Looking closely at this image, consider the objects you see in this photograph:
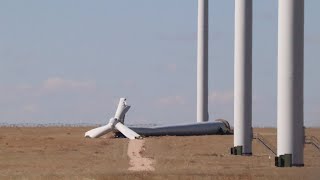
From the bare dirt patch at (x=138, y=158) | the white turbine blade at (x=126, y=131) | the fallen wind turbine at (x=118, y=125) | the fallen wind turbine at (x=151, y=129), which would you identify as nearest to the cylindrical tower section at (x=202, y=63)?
the fallen wind turbine at (x=151, y=129)

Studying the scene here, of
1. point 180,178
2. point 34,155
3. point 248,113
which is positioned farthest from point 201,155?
point 180,178

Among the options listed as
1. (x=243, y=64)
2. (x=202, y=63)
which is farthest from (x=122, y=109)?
(x=243, y=64)

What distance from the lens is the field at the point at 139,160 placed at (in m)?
45.4

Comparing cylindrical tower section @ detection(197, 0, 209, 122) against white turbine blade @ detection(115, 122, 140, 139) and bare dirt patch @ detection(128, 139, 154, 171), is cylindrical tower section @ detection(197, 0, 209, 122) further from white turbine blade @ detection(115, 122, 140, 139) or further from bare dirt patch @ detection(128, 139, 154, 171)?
bare dirt patch @ detection(128, 139, 154, 171)

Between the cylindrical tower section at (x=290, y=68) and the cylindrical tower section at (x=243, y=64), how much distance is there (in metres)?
14.8

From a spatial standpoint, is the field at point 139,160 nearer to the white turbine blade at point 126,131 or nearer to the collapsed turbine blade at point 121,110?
the white turbine blade at point 126,131

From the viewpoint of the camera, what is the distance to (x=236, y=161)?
6038cm

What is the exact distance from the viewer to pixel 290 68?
5203 centimetres

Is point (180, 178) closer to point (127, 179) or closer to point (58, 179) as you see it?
point (127, 179)

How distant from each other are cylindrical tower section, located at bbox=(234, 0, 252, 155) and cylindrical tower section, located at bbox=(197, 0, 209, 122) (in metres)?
23.7

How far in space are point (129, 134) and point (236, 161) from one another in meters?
26.9

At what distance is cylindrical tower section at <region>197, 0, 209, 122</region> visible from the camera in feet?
302

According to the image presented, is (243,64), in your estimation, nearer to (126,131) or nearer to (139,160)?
(139,160)

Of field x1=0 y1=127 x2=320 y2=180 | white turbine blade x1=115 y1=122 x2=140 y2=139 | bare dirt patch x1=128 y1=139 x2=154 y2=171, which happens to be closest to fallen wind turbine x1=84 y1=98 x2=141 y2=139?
white turbine blade x1=115 y1=122 x2=140 y2=139
